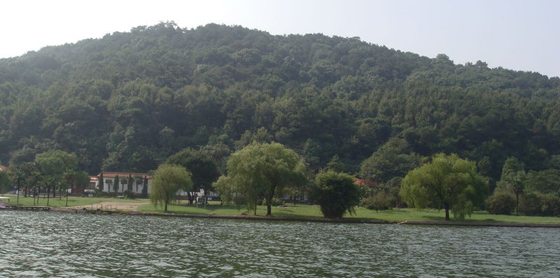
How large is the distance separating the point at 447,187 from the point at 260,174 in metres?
28.5

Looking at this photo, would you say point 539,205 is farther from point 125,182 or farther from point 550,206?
point 125,182

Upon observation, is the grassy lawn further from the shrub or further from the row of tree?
the row of tree

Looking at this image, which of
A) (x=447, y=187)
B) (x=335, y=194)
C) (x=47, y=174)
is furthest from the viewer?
(x=47, y=174)

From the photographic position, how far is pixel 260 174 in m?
79.8

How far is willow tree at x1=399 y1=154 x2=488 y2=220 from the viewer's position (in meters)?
80.4

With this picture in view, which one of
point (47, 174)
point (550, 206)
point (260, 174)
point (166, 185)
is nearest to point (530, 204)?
point (550, 206)

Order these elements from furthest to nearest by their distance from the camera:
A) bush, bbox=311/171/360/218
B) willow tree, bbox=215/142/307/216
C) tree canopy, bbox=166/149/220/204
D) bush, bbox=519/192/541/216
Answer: tree canopy, bbox=166/149/220/204 < bush, bbox=519/192/541/216 < willow tree, bbox=215/142/307/216 < bush, bbox=311/171/360/218

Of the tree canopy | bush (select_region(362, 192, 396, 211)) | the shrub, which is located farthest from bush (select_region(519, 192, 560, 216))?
the tree canopy

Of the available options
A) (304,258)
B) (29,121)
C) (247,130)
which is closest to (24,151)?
(29,121)

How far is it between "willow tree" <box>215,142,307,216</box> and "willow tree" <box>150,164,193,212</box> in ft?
26.8

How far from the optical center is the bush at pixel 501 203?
97.9 metres

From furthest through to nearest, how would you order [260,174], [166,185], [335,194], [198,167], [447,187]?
[198,167] → [166,185] → [447,187] → [260,174] → [335,194]

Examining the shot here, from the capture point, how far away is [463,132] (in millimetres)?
183500

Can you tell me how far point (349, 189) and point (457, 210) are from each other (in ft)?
53.5
